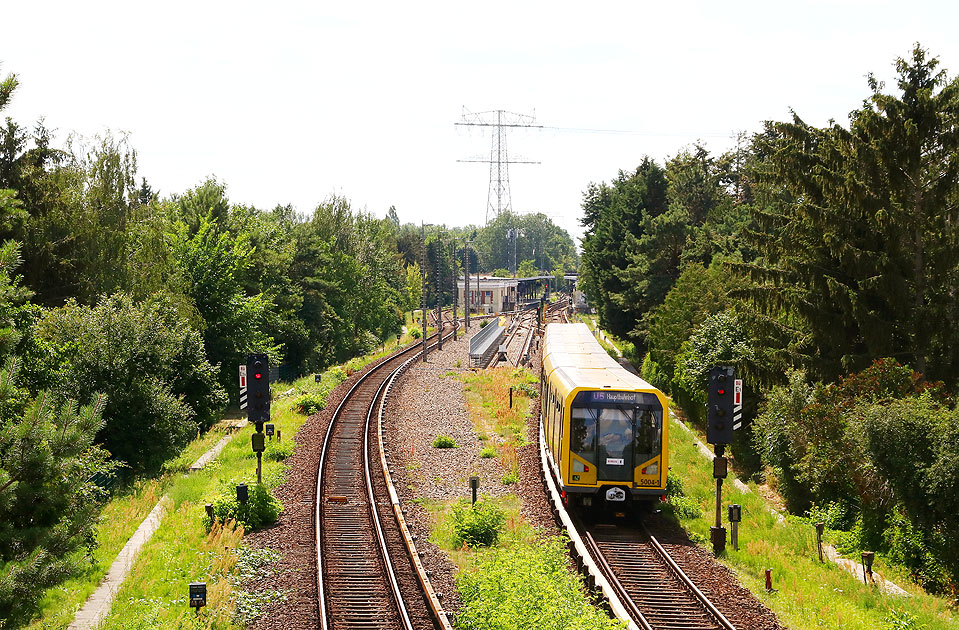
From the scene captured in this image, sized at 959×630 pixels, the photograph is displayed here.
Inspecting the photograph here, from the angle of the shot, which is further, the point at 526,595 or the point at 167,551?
the point at 167,551

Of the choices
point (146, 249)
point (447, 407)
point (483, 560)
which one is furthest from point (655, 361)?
point (483, 560)

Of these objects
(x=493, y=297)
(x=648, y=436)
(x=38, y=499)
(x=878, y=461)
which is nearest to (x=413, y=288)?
(x=493, y=297)

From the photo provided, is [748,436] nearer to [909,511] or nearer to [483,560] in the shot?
[909,511]

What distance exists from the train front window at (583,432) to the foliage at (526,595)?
3668 mm

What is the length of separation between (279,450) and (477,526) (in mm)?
10723

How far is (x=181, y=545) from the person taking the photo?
15797mm

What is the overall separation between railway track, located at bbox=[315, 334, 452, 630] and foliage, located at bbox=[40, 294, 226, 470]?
16.6 feet

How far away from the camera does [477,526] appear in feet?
54.3

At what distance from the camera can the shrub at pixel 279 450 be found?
24922 millimetres

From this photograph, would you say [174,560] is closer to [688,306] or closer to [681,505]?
[681,505]

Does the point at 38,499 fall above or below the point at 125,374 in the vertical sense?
below

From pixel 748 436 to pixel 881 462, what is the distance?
12583 mm

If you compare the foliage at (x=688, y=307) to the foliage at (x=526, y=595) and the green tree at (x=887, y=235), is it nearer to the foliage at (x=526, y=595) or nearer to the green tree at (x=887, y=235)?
the green tree at (x=887, y=235)

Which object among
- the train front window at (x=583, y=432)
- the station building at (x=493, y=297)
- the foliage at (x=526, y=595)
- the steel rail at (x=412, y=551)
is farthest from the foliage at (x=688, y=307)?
the station building at (x=493, y=297)
